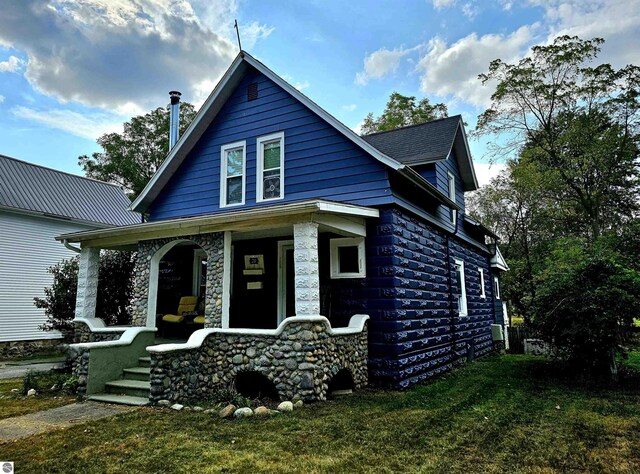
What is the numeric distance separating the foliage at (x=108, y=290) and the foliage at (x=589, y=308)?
403 inches

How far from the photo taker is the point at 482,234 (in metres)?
14.7

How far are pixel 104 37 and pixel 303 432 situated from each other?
1420 cm

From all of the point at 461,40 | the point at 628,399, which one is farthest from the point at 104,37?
the point at 628,399

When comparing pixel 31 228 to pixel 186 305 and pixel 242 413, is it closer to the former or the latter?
pixel 186 305

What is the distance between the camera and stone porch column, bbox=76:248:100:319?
8633 millimetres

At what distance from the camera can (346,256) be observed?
26.1ft

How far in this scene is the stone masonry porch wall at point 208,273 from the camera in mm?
6922

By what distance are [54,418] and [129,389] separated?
126 cm

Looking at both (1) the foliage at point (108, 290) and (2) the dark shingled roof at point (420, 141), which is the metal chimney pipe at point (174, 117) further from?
(2) the dark shingled roof at point (420, 141)

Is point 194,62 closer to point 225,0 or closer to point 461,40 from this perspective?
point 225,0

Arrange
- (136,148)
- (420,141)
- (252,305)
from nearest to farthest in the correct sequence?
1. (252,305)
2. (420,141)
3. (136,148)

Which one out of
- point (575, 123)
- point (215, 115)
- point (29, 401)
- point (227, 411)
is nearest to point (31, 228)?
point (215, 115)

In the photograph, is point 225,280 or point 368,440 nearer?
point 368,440

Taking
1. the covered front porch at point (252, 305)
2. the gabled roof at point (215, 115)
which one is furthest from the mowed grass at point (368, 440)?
the gabled roof at point (215, 115)
